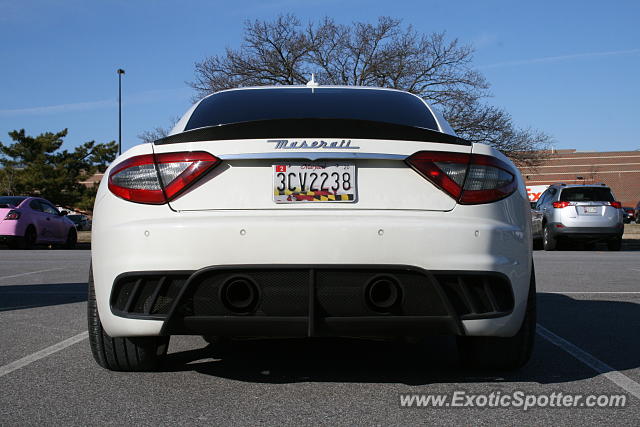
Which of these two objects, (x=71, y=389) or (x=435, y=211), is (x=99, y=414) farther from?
(x=435, y=211)

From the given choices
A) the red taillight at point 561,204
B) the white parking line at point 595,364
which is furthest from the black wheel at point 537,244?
the white parking line at point 595,364

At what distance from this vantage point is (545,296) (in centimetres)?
798

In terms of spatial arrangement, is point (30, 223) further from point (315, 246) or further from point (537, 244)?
point (315, 246)

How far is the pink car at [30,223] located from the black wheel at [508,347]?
17670 mm

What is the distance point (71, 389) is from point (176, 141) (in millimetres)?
1304

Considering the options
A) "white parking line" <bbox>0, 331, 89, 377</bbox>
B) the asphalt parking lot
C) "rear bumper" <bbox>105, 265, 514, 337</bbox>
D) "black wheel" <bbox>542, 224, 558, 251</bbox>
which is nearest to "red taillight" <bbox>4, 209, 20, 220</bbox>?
"black wheel" <bbox>542, 224, 558, 251</bbox>

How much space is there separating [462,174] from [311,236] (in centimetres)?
77

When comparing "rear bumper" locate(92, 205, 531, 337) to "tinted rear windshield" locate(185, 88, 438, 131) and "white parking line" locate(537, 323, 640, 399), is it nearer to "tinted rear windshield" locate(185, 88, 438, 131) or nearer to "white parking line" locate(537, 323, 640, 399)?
"white parking line" locate(537, 323, 640, 399)

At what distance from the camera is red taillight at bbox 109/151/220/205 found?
3.61 meters

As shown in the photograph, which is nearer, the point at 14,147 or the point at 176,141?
the point at 176,141

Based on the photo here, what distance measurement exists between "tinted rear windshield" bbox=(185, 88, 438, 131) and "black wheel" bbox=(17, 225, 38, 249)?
1648 cm

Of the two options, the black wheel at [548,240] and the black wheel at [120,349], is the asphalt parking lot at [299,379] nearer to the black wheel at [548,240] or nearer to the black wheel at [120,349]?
the black wheel at [120,349]

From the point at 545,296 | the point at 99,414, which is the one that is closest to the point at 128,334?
the point at 99,414

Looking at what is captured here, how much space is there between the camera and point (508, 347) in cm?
403
